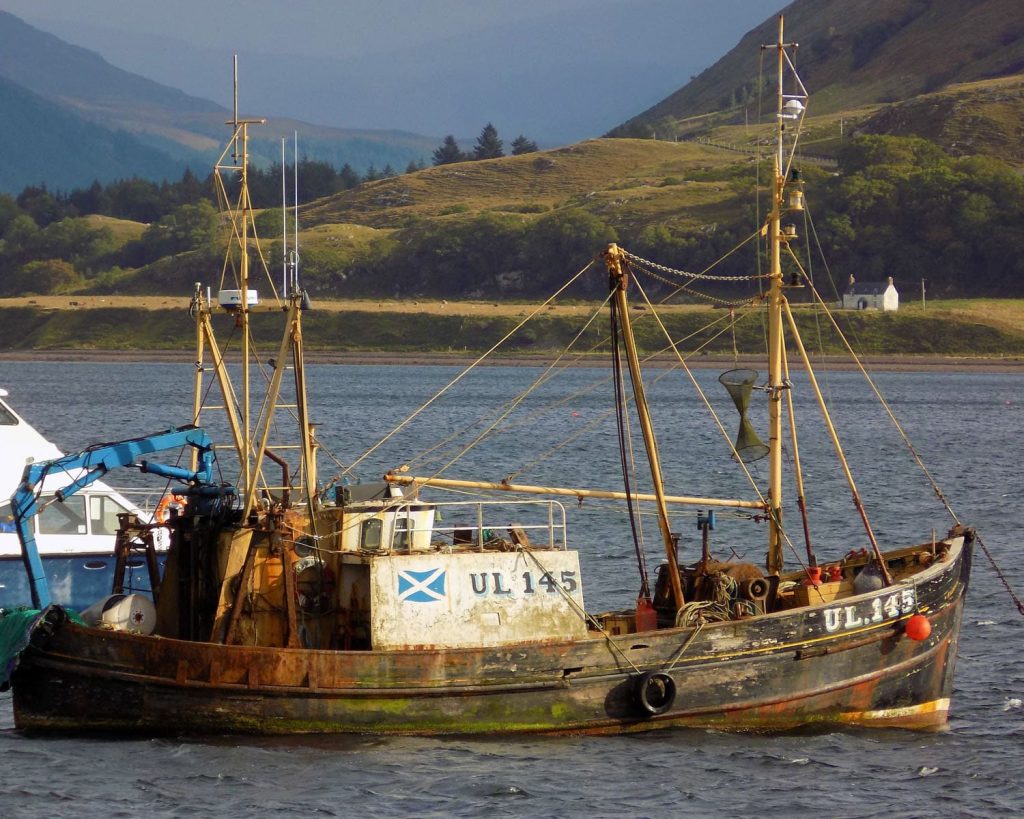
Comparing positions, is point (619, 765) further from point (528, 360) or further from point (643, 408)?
point (528, 360)

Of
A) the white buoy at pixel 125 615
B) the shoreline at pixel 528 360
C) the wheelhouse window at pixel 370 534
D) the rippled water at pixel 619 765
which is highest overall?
the shoreline at pixel 528 360

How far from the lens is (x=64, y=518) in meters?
33.2

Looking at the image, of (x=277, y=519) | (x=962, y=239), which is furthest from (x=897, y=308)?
(x=277, y=519)

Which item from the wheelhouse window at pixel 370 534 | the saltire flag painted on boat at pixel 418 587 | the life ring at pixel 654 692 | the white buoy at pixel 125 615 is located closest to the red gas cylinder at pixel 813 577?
the life ring at pixel 654 692

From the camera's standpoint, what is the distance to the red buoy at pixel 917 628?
27156 millimetres

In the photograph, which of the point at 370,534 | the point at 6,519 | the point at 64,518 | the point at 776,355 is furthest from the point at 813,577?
the point at 6,519

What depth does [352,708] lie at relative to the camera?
2491cm

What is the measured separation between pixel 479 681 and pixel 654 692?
2.75m

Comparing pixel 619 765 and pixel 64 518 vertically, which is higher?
pixel 64 518

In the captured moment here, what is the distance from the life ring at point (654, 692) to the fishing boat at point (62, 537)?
10.2 metres

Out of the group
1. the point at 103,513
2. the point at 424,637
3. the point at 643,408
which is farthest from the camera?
the point at 103,513

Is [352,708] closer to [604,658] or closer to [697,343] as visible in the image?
[604,658]

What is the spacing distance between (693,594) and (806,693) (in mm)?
2375

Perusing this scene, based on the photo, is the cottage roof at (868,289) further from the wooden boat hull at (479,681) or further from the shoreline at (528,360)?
Result: the wooden boat hull at (479,681)
